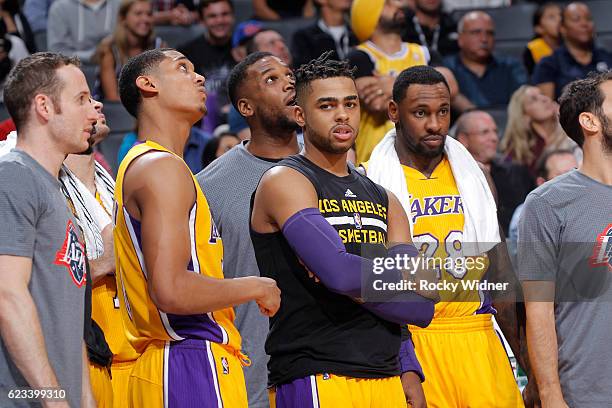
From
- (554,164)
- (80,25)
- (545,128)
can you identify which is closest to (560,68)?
(545,128)

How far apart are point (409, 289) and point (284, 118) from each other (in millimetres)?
1413

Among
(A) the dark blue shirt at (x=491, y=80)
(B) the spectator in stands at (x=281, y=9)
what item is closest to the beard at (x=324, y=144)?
(A) the dark blue shirt at (x=491, y=80)

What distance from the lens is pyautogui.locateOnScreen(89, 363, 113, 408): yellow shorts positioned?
4094mm

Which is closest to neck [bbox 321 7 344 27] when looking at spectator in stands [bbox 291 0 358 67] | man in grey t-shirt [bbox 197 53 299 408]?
spectator in stands [bbox 291 0 358 67]

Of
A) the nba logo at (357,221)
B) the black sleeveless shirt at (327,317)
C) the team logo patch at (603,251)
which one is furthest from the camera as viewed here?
the team logo patch at (603,251)

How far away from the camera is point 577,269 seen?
4.10 meters

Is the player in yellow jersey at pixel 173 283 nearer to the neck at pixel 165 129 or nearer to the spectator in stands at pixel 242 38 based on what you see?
the neck at pixel 165 129

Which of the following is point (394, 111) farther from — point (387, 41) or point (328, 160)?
point (387, 41)

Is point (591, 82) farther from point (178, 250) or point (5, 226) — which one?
point (5, 226)

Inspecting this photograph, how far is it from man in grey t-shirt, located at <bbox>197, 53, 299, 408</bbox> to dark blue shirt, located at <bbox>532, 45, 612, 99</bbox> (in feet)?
15.3

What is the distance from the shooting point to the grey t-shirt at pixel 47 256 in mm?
3141

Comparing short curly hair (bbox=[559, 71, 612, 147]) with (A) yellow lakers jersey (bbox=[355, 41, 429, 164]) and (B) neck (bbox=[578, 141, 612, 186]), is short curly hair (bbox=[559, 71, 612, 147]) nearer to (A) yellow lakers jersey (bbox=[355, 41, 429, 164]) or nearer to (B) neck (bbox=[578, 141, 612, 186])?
(B) neck (bbox=[578, 141, 612, 186])

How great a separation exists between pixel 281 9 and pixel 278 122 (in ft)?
17.7

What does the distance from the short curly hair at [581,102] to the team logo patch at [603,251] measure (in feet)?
1.39
